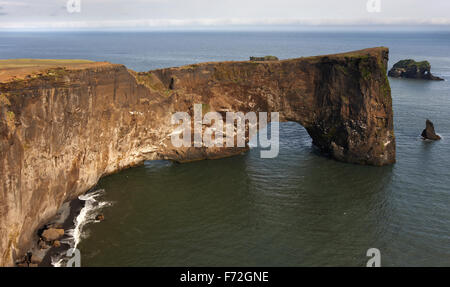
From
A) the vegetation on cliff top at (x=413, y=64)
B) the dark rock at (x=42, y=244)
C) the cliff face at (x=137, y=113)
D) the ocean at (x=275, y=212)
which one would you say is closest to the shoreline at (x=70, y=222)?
the dark rock at (x=42, y=244)

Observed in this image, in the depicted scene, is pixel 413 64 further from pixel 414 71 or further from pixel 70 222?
pixel 70 222

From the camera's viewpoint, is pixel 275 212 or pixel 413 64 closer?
pixel 275 212

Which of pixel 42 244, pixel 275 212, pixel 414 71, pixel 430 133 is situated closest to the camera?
pixel 42 244

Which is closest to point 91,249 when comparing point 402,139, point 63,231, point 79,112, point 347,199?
point 63,231

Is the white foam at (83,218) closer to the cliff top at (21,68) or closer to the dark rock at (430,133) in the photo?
the cliff top at (21,68)

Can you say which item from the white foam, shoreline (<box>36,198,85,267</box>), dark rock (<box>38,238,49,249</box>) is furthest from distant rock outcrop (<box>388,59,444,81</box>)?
dark rock (<box>38,238,49,249</box>)

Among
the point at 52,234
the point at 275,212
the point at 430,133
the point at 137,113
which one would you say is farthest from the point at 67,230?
the point at 430,133

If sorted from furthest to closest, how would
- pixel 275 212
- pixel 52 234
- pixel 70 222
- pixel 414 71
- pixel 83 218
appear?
pixel 414 71 < pixel 275 212 < pixel 83 218 < pixel 70 222 < pixel 52 234
